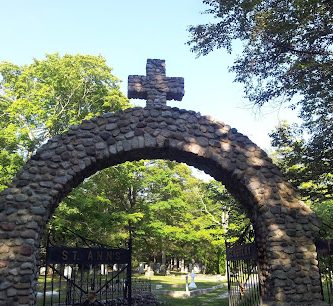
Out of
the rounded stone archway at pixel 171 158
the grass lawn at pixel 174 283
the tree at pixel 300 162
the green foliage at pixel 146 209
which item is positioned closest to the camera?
the rounded stone archway at pixel 171 158

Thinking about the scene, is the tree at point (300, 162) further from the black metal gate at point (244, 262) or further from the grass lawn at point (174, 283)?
the grass lawn at point (174, 283)

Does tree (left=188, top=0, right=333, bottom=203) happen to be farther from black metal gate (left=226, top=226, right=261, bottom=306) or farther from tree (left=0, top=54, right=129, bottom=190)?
tree (left=0, top=54, right=129, bottom=190)

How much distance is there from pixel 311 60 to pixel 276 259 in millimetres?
4949

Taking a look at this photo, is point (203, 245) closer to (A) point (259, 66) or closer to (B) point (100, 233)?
(B) point (100, 233)

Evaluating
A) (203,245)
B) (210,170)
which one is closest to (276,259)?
(210,170)

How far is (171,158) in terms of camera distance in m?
8.25

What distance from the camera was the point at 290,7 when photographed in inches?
336

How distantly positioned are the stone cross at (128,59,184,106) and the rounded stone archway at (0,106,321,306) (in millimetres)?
507

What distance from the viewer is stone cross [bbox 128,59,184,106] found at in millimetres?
8227

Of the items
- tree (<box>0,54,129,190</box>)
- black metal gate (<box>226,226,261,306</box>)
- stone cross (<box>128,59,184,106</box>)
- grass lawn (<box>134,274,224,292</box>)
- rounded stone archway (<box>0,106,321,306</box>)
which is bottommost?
grass lawn (<box>134,274,224,292</box>)

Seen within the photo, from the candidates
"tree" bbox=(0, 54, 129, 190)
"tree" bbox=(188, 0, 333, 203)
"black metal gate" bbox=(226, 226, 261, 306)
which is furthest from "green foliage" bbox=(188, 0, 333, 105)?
"tree" bbox=(0, 54, 129, 190)

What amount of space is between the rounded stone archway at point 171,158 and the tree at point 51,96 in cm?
938

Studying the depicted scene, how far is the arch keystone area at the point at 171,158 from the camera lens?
21.7 ft

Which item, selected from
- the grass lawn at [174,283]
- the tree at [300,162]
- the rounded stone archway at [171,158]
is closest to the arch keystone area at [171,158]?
the rounded stone archway at [171,158]
